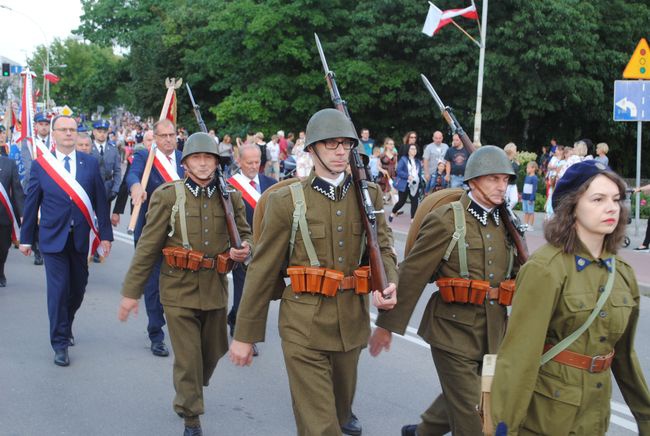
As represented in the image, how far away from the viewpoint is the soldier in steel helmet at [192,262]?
5484mm

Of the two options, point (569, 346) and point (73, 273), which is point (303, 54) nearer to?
point (73, 273)

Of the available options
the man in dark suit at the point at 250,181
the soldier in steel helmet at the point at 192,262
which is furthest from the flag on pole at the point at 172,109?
the soldier in steel helmet at the point at 192,262

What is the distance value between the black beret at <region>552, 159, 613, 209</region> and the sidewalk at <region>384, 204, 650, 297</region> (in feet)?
21.0

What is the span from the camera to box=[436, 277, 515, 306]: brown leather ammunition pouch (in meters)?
4.38

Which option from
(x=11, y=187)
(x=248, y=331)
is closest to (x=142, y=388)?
(x=248, y=331)

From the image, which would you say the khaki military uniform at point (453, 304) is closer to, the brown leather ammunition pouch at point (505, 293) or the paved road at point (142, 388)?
the brown leather ammunition pouch at point (505, 293)

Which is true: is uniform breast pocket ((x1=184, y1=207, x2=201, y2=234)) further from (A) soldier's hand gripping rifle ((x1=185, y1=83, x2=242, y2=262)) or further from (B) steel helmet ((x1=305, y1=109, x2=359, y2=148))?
(B) steel helmet ((x1=305, y1=109, x2=359, y2=148))

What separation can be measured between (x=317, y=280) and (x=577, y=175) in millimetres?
1443

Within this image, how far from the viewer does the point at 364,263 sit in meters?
4.42

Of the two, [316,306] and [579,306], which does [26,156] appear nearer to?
[316,306]

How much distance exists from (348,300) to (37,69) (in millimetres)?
89026

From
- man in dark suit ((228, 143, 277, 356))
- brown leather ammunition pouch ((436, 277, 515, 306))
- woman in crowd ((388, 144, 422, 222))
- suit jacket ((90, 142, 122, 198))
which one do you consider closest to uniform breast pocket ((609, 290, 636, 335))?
brown leather ammunition pouch ((436, 277, 515, 306))

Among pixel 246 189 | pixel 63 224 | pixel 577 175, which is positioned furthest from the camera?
pixel 246 189

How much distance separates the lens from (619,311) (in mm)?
3201
